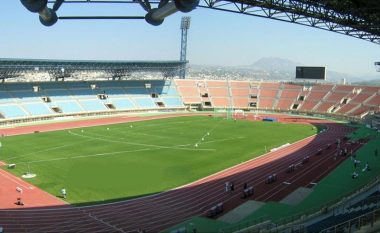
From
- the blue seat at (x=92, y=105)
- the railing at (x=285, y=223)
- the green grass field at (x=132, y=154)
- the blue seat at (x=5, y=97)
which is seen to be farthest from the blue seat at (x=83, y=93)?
the railing at (x=285, y=223)

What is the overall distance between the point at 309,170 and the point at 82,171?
1756 cm

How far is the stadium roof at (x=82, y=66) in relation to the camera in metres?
58.7

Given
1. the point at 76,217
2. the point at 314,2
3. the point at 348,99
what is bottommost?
the point at 76,217

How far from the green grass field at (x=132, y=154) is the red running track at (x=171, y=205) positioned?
1541 mm

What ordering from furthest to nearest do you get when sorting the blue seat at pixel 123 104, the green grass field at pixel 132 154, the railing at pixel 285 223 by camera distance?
1. the blue seat at pixel 123 104
2. the green grass field at pixel 132 154
3. the railing at pixel 285 223

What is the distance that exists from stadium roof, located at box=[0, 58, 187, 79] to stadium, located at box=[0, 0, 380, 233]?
0.69 feet

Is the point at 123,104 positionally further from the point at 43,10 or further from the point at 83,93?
the point at 43,10

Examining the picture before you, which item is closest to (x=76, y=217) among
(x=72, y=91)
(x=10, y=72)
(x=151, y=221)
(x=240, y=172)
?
(x=151, y=221)

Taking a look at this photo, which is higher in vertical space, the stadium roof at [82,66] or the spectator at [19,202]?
the stadium roof at [82,66]

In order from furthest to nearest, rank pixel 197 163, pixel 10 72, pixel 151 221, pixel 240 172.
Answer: pixel 10 72
pixel 197 163
pixel 240 172
pixel 151 221

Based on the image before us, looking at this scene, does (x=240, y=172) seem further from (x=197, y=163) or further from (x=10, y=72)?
(x=10, y=72)

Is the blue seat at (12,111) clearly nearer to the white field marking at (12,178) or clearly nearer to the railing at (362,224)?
the white field marking at (12,178)

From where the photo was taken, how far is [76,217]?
2175cm

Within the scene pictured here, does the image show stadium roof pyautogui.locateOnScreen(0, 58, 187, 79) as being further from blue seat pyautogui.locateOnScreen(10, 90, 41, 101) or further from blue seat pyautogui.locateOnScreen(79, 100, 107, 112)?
blue seat pyautogui.locateOnScreen(79, 100, 107, 112)
